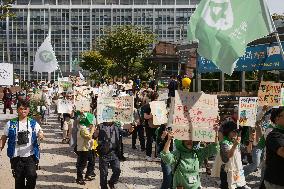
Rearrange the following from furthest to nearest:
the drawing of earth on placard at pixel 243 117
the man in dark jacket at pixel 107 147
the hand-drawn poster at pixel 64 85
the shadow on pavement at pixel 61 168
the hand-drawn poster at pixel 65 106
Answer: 1. the hand-drawn poster at pixel 64 85
2. the hand-drawn poster at pixel 65 106
3. the shadow on pavement at pixel 61 168
4. the man in dark jacket at pixel 107 147
5. the drawing of earth on placard at pixel 243 117

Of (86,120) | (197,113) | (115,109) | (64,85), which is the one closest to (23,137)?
(115,109)

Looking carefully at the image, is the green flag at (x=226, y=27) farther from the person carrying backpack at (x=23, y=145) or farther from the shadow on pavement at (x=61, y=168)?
the shadow on pavement at (x=61, y=168)

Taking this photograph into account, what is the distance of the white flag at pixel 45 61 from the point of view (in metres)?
21.2

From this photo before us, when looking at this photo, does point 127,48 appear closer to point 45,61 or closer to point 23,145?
point 45,61

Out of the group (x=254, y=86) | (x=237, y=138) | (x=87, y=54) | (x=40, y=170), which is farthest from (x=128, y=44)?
(x=237, y=138)

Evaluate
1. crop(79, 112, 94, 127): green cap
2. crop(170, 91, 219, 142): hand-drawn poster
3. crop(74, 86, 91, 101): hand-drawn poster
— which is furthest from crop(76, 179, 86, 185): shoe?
crop(74, 86, 91, 101): hand-drawn poster

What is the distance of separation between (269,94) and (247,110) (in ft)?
1.57

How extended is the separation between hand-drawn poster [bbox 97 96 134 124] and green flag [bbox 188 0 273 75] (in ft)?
A: 10.4

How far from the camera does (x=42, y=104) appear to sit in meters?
22.5

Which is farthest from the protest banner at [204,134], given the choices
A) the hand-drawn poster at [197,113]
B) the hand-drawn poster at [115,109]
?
the hand-drawn poster at [115,109]

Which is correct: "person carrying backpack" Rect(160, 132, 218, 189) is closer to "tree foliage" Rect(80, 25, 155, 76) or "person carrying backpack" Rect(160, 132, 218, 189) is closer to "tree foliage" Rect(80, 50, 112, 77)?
"tree foliage" Rect(80, 25, 155, 76)

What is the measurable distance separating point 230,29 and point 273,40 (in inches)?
310

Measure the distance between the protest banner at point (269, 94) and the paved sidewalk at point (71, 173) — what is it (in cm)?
208

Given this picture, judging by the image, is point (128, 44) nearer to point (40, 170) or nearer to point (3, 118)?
point (3, 118)
